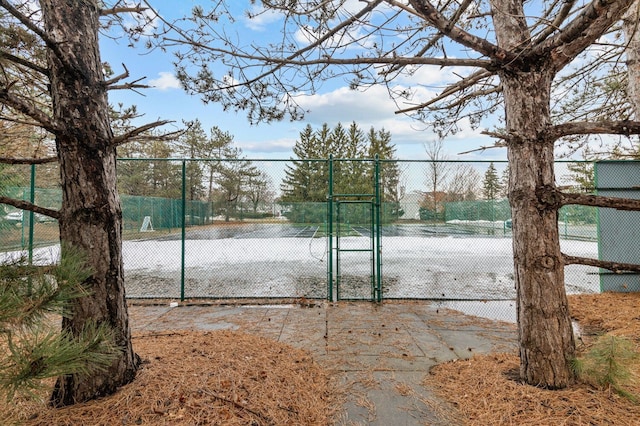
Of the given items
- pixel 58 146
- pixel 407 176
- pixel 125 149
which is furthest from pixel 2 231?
pixel 125 149

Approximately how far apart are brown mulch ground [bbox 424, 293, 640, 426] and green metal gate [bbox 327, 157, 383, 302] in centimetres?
226

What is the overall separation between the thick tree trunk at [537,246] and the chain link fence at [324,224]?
267 centimetres

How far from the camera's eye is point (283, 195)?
236 inches

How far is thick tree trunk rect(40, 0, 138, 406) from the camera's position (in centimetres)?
186

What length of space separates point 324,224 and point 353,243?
2.39 metres

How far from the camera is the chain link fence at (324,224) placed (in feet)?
16.9

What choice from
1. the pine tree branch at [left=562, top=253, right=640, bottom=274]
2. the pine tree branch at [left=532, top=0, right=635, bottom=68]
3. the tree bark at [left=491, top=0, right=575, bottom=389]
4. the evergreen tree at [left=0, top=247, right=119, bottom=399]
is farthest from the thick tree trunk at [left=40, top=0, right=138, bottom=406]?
the pine tree branch at [left=562, top=253, right=640, bottom=274]

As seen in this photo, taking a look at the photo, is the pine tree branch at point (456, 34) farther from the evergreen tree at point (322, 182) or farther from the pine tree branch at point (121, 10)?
the evergreen tree at point (322, 182)

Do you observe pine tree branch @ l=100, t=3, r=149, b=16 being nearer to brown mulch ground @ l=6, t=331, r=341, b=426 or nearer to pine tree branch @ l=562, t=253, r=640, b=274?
brown mulch ground @ l=6, t=331, r=341, b=426

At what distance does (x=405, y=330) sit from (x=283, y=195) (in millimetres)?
3313

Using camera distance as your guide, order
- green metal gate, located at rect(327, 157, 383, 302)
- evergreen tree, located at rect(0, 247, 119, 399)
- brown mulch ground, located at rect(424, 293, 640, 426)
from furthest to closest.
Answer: green metal gate, located at rect(327, 157, 383, 302) → brown mulch ground, located at rect(424, 293, 640, 426) → evergreen tree, located at rect(0, 247, 119, 399)

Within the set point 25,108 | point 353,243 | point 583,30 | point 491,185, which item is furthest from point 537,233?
point 353,243

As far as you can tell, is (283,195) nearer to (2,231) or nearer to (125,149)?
(2,231)

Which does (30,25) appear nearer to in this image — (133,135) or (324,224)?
(133,135)
